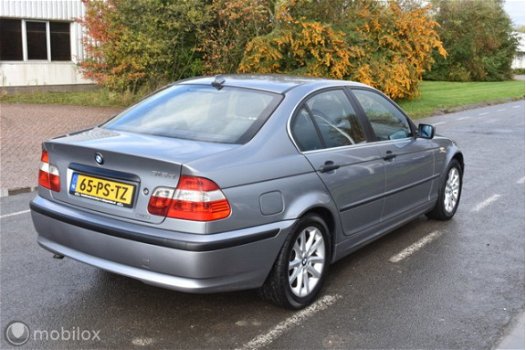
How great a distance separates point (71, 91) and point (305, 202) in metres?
20.8

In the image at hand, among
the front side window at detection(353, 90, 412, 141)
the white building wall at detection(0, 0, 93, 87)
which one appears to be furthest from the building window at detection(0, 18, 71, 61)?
the front side window at detection(353, 90, 412, 141)

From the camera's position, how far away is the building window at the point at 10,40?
69.4ft

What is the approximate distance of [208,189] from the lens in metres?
3.56

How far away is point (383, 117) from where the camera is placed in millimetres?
5520

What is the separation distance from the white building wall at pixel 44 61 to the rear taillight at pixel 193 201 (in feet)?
59.8

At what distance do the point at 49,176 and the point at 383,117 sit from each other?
118 inches

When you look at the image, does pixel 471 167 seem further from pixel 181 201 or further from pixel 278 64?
pixel 278 64

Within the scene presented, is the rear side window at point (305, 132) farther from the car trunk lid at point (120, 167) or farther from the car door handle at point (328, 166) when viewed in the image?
the car trunk lid at point (120, 167)

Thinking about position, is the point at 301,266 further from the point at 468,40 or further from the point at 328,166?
the point at 468,40

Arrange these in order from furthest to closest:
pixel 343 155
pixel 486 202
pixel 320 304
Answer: pixel 486 202 → pixel 343 155 → pixel 320 304

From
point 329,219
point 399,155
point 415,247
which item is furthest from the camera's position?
point 415,247

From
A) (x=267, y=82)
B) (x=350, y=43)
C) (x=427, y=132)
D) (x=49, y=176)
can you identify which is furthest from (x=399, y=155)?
(x=350, y=43)

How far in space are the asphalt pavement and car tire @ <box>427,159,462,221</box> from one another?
460 millimetres

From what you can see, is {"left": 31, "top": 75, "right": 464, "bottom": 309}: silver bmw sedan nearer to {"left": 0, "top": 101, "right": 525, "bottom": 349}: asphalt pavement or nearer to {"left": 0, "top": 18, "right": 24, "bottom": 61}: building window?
{"left": 0, "top": 101, "right": 525, "bottom": 349}: asphalt pavement
